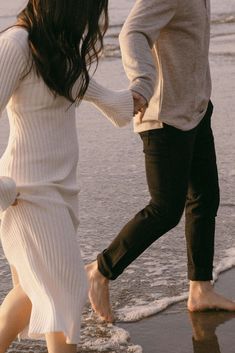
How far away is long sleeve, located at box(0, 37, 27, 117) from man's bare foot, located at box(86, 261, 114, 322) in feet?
4.29

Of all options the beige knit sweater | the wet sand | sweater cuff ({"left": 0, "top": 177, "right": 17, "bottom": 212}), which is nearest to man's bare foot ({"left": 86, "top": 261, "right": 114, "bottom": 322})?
the wet sand

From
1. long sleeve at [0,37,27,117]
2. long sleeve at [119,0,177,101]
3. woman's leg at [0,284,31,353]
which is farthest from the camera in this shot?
long sleeve at [119,0,177,101]

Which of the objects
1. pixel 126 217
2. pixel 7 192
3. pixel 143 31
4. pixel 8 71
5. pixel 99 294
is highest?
pixel 8 71

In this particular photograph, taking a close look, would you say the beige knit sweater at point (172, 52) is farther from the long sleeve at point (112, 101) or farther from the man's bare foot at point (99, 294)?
the man's bare foot at point (99, 294)

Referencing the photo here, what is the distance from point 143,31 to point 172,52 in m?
0.17

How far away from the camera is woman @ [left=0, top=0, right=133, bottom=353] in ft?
9.84

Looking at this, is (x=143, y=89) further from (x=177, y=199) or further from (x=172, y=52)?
(x=177, y=199)

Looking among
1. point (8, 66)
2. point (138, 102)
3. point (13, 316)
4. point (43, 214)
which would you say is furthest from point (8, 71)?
point (13, 316)

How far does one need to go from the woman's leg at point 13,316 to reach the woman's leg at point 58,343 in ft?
0.56

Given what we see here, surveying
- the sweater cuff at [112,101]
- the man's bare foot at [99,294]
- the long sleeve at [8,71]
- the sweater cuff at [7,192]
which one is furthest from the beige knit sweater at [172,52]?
the sweater cuff at [7,192]

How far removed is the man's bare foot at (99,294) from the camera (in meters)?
4.03

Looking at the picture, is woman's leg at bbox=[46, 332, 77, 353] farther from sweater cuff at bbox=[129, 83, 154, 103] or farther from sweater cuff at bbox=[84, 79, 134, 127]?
sweater cuff at bbox=[129, 83, 154, 103]

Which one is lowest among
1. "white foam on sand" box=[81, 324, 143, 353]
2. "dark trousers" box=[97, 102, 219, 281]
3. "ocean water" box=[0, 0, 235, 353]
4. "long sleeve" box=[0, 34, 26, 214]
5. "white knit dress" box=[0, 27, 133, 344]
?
"ocean water" box=[0, 0, 235, 353]

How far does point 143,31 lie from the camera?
12.1 ft
